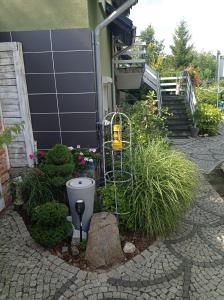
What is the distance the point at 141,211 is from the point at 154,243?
1.55 ft

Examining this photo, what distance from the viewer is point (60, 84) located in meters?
4.58

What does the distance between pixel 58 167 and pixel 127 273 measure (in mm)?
1744

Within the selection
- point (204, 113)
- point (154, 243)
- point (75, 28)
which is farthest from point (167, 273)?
point (204, 113)

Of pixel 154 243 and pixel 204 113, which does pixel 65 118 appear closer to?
pixel 154 243

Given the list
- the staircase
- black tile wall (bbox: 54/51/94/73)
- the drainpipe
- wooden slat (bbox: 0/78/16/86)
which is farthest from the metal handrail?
wooden slat (bbox: 0/78/16/86)

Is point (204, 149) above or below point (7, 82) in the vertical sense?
below

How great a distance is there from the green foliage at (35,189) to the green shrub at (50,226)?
0.64m

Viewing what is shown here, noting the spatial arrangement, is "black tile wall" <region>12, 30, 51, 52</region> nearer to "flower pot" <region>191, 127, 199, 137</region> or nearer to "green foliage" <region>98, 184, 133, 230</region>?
"green foliage" <region>98, 184, 133, 230</region>

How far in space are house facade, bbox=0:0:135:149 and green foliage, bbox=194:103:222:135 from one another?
270 inches

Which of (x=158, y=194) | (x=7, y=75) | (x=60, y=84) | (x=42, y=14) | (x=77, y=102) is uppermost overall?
(x=42, y=14)

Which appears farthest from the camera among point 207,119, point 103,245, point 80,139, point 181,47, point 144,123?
point 181,47

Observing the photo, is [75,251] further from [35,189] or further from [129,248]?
[35,189]

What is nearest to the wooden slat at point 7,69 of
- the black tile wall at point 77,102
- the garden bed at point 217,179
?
the black tile wall at point 77,102

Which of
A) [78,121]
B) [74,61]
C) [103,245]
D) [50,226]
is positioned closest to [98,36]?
[74,61]
